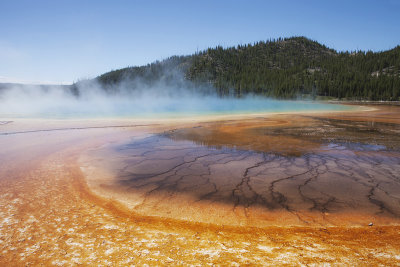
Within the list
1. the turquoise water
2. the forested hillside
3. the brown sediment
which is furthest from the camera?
the forested hillside

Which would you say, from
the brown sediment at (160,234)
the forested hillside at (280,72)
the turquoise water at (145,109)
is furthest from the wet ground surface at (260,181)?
the forested hillside at (280,72)

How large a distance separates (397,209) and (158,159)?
5971 mm

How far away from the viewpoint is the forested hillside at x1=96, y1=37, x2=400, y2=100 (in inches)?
3187

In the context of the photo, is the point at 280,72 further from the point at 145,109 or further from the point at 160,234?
the point at 160,234

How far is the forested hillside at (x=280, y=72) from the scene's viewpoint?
266 feet

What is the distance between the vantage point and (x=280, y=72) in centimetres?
11362

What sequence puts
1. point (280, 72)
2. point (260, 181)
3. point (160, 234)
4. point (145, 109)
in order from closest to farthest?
point (160, 234), point (260, 181), point (145, 109), point (280, 72)

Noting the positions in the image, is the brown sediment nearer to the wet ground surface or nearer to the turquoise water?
the wet ground surface

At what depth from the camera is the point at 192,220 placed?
11.9ft

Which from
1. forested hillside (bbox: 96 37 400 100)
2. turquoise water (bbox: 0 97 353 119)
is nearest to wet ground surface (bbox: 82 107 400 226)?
turquoise water (bbox: 0 97 353 119)

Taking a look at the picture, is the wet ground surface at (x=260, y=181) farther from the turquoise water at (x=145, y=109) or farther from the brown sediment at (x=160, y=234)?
the turquoise water at (x=145, y=109)

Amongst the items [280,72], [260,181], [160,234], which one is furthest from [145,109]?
[280,72]

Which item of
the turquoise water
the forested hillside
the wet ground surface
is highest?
the forested hillside

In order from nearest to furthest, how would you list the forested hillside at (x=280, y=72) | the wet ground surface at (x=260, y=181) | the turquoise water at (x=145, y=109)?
the wet ground surface at (x=260, y=181) → the turquoise water at (x=145, y=109) → the forested hillside at (x=280, y=72)
